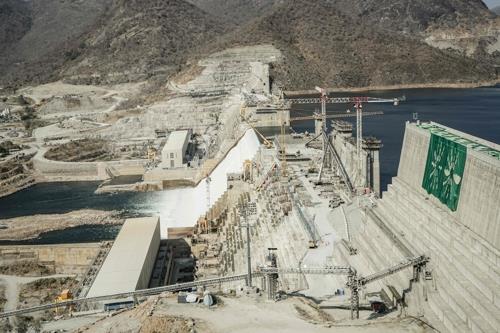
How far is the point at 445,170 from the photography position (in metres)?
22.5

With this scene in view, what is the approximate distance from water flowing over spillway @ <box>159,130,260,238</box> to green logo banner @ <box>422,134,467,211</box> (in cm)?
2735

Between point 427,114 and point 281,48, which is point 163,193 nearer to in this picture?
point 427,114

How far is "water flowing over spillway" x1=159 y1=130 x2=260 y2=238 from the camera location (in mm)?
50594

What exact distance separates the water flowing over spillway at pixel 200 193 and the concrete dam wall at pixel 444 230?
83.1ft

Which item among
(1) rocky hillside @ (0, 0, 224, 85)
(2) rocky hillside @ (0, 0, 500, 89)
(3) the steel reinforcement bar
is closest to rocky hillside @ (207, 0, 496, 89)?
(2) rocky hillside @ (0, 0, 500, 89)

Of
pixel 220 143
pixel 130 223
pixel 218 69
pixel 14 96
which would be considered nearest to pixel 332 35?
pixel 218 69

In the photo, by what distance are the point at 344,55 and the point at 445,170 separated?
127 meters

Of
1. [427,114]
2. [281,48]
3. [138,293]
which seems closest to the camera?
[138,293]

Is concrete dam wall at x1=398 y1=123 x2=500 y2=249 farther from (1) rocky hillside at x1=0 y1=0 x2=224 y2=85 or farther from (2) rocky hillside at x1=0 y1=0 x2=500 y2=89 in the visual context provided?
(1) rocky hillside at x1=0 y1=0 x2=224 y2=85

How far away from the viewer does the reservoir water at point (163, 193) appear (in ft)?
174

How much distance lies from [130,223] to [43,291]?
6.69 metres

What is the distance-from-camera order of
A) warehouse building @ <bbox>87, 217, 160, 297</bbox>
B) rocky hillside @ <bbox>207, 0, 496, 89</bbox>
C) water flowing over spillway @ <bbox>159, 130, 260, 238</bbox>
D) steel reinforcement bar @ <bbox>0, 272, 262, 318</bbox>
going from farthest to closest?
1. rocky hillside @ <bbox>207, 0, 496, 89</bbox>
2. water flowing over spillway @ <bbox>159, 130, 260, 238</bbox>
3. warehouse building @ <bbox>87, 217, 160, 297</bbox>
4. steel reinforcement bar @ <bbox>0, 272, 262, 318</bbox>

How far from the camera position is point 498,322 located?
1667 cm

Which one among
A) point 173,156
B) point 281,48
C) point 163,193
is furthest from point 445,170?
point 281,48
